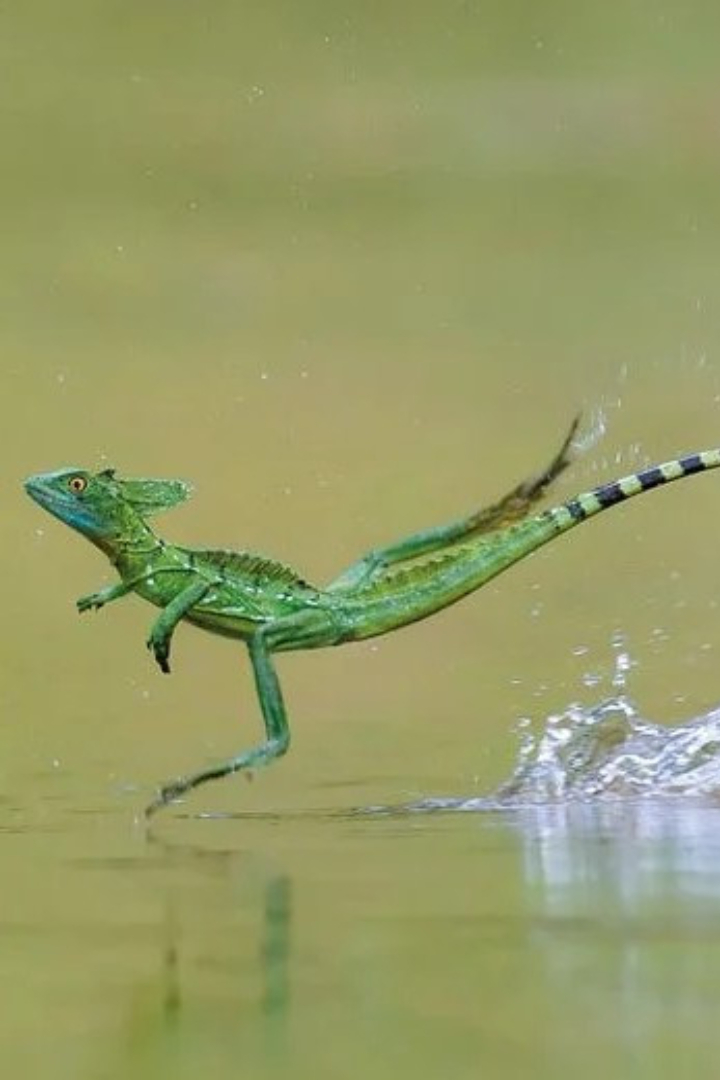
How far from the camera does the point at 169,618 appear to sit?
532cm

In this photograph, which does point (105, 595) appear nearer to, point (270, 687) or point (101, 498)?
point (101, 498)

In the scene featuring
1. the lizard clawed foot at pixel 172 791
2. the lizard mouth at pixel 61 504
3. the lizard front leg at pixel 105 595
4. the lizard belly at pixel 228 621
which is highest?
the lizard mouth at pixel 61 504

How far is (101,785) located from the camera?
238 inches

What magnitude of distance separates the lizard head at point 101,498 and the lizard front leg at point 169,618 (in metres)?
0.14

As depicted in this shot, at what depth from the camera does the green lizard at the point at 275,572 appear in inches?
210

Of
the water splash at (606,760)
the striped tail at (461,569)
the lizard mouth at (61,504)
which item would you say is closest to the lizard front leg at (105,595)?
the lizard mouth at (61,504)

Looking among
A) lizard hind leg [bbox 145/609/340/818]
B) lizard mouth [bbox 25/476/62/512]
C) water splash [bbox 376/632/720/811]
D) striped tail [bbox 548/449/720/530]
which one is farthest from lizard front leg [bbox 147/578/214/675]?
striped tail [bbox 548/449/720/530]

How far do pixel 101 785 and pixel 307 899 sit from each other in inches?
78.9

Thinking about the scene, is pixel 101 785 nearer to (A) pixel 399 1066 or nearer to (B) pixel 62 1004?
(B) pixel 62 1004

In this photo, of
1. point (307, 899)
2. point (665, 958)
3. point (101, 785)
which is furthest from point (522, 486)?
point (665, 958)

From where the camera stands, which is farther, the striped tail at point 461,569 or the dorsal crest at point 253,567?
the striped tail at point 461,569

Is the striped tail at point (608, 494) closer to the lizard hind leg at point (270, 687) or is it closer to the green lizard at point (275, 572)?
the green lizard at point (275, 572)

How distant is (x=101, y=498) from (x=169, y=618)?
0.23m

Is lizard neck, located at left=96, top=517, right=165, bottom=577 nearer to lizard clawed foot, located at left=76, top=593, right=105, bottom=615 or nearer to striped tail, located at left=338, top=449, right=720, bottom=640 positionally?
lizard clawed foot, located at left=76, top=593, right=105, bottom=615
